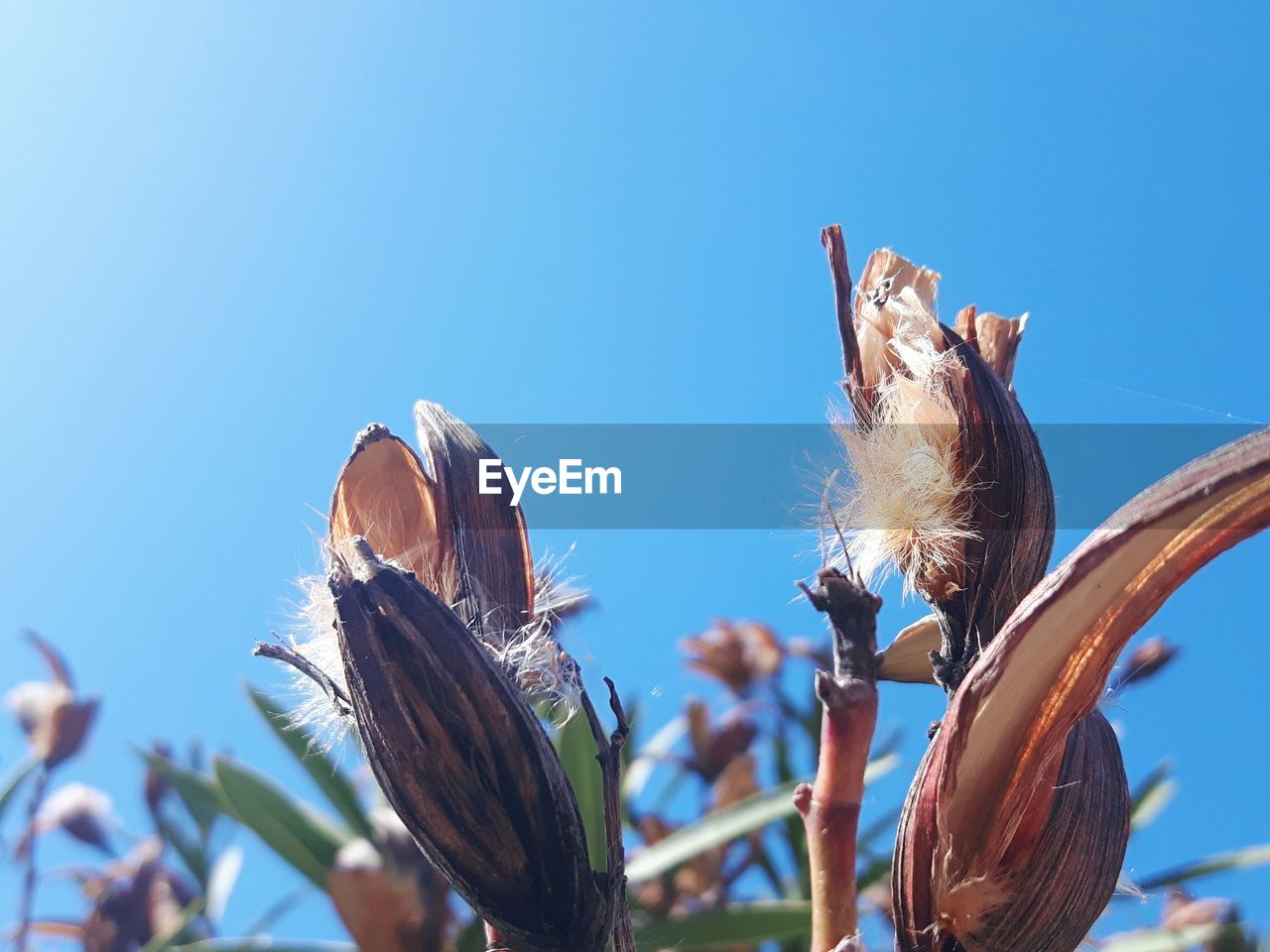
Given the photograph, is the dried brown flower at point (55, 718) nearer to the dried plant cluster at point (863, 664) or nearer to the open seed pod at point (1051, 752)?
the dried plant cluster at point (863, 664)

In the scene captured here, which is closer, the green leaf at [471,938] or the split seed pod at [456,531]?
the split seed pod at [456,531]

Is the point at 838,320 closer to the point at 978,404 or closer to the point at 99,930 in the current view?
the point at 978,404

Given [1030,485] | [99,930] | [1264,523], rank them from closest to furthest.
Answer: [1264,523] → [1030,485] → [99,930]

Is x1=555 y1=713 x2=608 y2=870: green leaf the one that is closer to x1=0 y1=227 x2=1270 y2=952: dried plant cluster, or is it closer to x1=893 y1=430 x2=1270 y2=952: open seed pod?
x1=0 y1=227 x2=1270 y2=952: dried plant cluster

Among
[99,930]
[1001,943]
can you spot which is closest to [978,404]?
[1001,943]

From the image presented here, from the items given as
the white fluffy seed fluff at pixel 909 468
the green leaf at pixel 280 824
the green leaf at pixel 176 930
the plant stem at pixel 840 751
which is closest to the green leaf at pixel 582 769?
the green leaf at pixel 280 824

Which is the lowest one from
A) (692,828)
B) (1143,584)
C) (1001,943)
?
(1001,943)

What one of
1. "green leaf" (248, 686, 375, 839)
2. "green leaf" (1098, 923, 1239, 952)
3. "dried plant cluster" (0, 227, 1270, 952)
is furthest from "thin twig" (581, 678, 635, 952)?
"green leaf" (248, 686, 375, 839)
